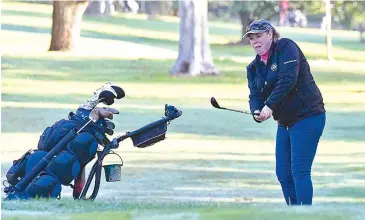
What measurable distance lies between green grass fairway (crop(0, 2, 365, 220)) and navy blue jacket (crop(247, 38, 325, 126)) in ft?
2.70

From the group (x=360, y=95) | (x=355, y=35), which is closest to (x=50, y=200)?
(x=360, y=95)

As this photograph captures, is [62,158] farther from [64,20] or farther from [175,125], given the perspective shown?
[64,20]

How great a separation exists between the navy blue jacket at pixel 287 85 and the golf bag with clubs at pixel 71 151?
2.98 ft

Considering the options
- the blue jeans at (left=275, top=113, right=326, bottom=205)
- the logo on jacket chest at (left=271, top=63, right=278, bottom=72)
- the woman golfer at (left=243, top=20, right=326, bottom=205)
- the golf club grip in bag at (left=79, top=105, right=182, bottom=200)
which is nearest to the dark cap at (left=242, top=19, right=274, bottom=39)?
the woman golfer at (left=243, top=20, right=326, bottom=205)

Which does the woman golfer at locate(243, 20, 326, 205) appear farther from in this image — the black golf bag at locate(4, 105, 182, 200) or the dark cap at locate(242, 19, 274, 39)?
the black golf bag at locate(4, 105, 182, 200)

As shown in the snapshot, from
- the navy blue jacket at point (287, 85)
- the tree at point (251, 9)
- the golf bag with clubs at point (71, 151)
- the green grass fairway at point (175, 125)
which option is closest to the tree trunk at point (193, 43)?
the green grass fairway at point (175, 125)

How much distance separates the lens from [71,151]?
411 inches

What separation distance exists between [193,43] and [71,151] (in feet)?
91.6

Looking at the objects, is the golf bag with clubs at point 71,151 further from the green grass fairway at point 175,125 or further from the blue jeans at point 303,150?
the blue jeans at point 303,150

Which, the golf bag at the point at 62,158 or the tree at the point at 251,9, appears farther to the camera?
the tree at the point at 251,9

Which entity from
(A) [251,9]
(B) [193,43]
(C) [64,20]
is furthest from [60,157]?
(A) [251,9]

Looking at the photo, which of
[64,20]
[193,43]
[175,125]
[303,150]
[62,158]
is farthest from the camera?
[64,20]

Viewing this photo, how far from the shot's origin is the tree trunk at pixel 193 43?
38.0m

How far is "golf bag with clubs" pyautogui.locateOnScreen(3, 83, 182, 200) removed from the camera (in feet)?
34.2
